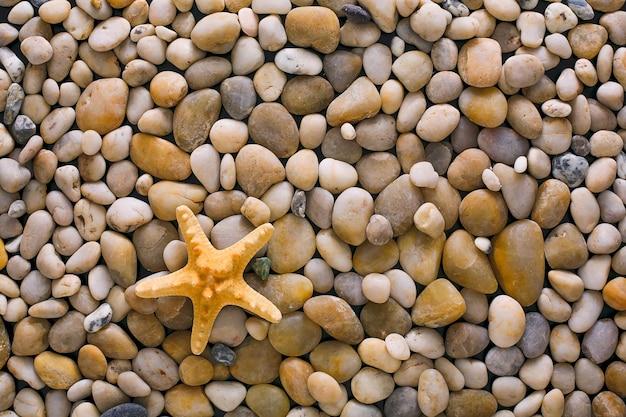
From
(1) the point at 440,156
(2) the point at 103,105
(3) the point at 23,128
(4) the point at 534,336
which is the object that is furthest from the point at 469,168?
(3) the point at 23,128

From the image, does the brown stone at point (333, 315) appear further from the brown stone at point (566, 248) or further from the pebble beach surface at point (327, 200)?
the brown stone at point (566, 248)

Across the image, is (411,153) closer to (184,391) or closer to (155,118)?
(155,118)

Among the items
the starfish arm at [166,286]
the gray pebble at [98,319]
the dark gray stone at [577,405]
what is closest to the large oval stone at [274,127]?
the starfish arm at [166,286]

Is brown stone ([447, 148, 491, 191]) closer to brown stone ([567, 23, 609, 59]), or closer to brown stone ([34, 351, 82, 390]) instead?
brown stone ([567, 23, 609, 59])

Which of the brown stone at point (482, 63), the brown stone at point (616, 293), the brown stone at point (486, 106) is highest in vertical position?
the brown stone at point (482, 63)

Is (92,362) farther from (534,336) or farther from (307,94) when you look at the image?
(534,336)

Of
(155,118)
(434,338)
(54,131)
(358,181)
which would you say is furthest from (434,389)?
(54,131)
